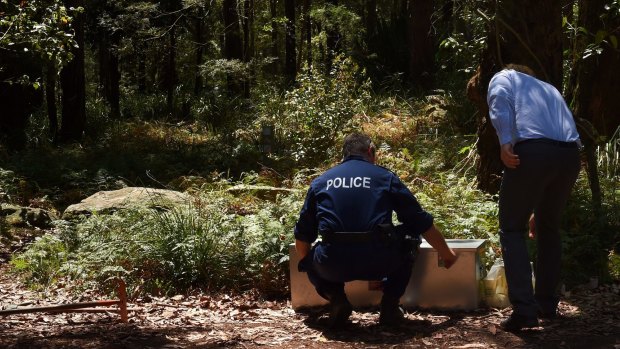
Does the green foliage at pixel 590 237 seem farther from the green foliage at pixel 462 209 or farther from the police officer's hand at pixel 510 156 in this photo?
the police officer's hand at pixel 510 156

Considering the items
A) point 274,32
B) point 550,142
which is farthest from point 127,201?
point 274,32

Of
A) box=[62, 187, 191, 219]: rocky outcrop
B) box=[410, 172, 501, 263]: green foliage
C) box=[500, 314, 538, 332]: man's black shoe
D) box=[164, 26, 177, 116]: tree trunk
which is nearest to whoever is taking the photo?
box=[500, 314, 538, 332]: man's black shoe

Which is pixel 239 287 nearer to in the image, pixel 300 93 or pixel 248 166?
pixel 248 166

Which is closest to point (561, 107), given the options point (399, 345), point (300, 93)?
point (399, 345)

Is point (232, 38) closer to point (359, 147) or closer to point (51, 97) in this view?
point (51, 97)

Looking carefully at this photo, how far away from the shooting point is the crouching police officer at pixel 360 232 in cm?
→ 535

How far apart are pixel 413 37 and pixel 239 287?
13268mm

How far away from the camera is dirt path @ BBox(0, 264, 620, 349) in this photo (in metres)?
5.29

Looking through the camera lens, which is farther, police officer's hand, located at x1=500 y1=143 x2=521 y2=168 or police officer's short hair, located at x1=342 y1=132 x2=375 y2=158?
police officer's short hair, located at x1=342 y1=132 x2=375 y2=158

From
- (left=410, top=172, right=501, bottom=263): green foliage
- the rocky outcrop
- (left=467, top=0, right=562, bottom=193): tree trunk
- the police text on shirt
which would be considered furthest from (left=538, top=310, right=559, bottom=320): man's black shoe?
the rocky outcrop

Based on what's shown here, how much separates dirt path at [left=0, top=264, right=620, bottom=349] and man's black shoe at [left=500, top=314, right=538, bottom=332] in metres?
0.06

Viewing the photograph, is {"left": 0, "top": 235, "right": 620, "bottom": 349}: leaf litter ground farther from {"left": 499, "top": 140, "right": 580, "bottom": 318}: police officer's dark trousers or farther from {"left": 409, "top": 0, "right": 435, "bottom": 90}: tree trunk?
{"left": 409, "top": 0, "right": 435, "bottom": 90}: tree trunk

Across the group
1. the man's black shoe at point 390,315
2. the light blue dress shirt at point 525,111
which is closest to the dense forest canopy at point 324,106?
the man's black shoe at point 390,315

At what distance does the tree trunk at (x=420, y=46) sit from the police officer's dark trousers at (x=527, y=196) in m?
13.8
